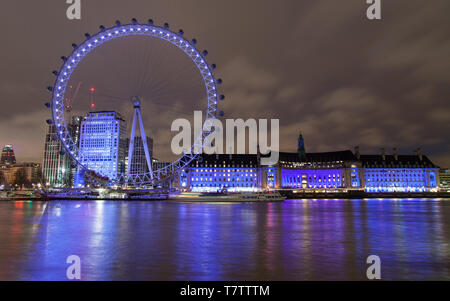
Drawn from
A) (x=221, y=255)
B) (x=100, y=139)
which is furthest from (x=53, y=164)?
(x=221, y=255)

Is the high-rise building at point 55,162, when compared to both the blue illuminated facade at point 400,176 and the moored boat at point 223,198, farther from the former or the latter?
the blue illuminated facade at point 400,176

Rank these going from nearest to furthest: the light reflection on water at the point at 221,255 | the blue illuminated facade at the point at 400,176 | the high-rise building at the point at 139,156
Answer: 1. the light reflection on water at the point at 221,255
2. the blue illuminated facade at the point at 400,176
3. the high-rise building at the point at 139,156

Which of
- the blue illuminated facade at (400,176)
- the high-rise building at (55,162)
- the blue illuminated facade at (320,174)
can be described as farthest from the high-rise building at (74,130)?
the blue illuminated facade at (400,176)

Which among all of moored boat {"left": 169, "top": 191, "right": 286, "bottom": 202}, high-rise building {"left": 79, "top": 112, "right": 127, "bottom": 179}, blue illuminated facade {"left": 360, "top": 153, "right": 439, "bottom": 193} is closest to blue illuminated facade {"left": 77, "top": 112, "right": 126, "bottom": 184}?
high-rise building {"left": 79, "top": 112, "right": 127, "bottom": 179}

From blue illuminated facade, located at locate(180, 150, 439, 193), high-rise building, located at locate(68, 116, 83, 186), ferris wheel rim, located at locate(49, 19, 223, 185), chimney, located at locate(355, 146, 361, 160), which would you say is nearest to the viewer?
ferris wheel rim, located at locate(49, 19, 223, 185)

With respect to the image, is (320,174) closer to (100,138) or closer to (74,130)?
(100,138)

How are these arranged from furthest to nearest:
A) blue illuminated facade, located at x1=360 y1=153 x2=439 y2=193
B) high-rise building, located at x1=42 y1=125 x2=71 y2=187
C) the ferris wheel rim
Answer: high-rise building, located at x1=42 y1=125 x2=71 y2=187, blue illuminated facade, located at x1=360 y1=153 x2=439 y2=193, the ferris wheel rim

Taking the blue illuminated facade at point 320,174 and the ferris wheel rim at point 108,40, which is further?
the blue illuminated facade at point 320,174

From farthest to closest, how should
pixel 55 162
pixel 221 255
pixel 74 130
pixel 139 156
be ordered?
pixel 55 162 → pixel 139 156 → pixel 74 130 → pixel 221 255

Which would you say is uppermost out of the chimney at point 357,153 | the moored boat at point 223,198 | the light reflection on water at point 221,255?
the chimney at point 357,153

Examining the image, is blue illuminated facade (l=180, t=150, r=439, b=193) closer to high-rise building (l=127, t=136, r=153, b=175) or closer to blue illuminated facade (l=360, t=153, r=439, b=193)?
blue illuminated facade (l=360, t=153, r=439, b=193)
